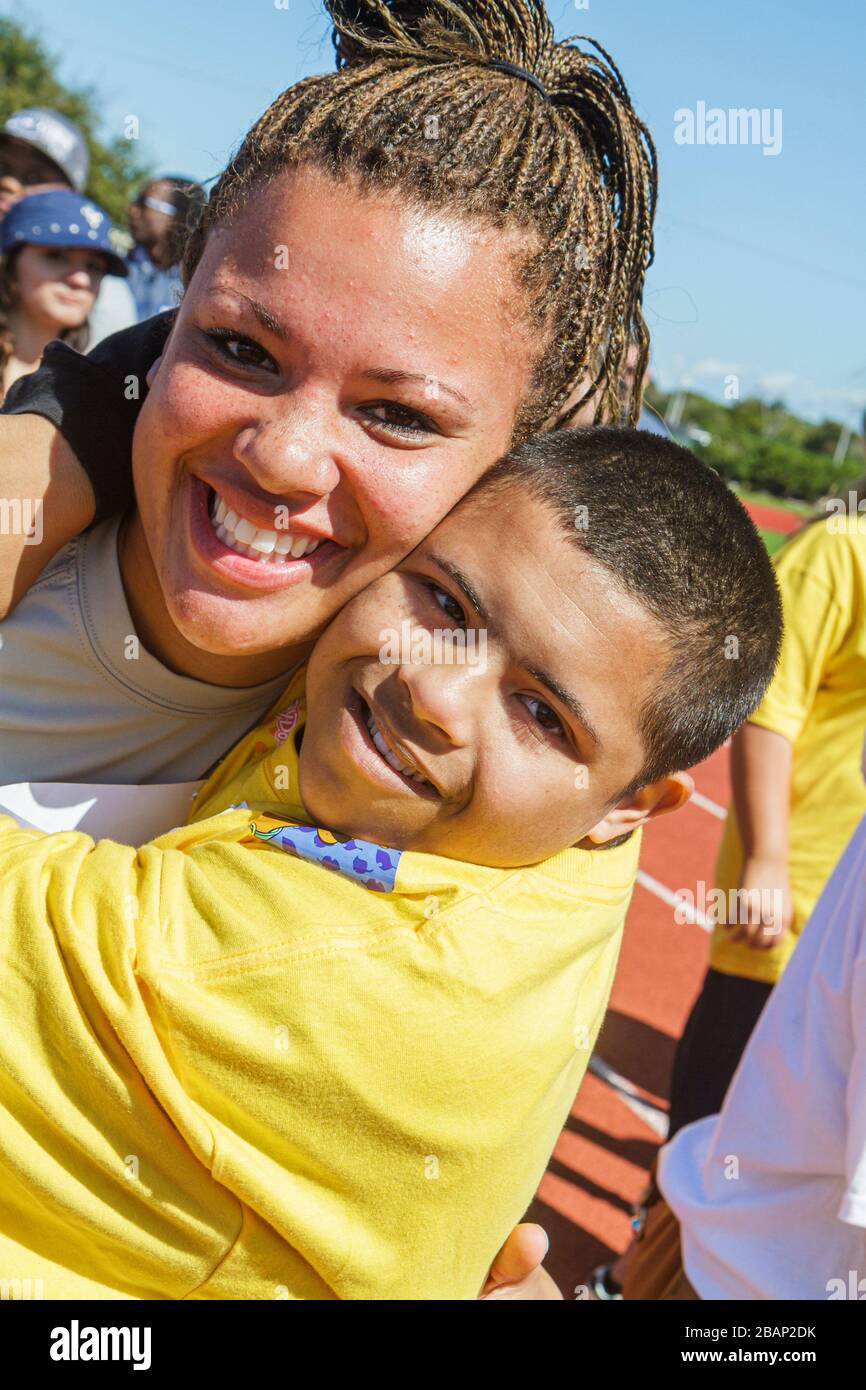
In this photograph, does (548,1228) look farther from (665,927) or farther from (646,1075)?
(665,927)

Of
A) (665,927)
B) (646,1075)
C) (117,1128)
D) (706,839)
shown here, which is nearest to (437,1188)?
(117,1128)

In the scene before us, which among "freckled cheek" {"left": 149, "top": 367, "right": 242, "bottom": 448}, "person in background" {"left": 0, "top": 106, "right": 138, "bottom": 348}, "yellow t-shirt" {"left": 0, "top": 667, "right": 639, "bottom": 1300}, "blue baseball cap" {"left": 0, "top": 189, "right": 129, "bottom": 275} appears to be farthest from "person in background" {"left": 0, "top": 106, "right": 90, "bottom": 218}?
"yellow t-shirt" {"left": 0, "top": 667, "right": 639, "bottom": 1300}

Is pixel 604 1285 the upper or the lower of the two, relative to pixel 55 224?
lower

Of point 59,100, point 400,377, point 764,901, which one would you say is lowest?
point 764,901

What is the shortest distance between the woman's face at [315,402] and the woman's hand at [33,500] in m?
0.13

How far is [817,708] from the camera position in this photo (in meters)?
3.67

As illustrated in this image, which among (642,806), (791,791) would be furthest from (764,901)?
(642,806)

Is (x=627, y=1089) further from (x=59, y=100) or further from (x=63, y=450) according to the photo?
(x=59, y=100)

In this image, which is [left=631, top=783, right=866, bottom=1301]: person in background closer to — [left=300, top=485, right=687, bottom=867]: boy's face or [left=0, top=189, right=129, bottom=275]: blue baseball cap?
[left=300, top=485, right=687, bottom=867]: boy's face

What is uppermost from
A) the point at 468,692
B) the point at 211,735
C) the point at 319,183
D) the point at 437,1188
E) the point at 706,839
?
the point at 319,183

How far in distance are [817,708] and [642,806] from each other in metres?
2.01

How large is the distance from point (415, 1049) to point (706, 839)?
8311 millimetres

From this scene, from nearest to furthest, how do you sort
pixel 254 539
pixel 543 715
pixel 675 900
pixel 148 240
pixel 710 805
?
pixel 254 539 → pixel 543 715 → pixel 148 240 → pixel 675 900 → pixel 710 805

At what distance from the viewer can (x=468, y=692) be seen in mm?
1646
